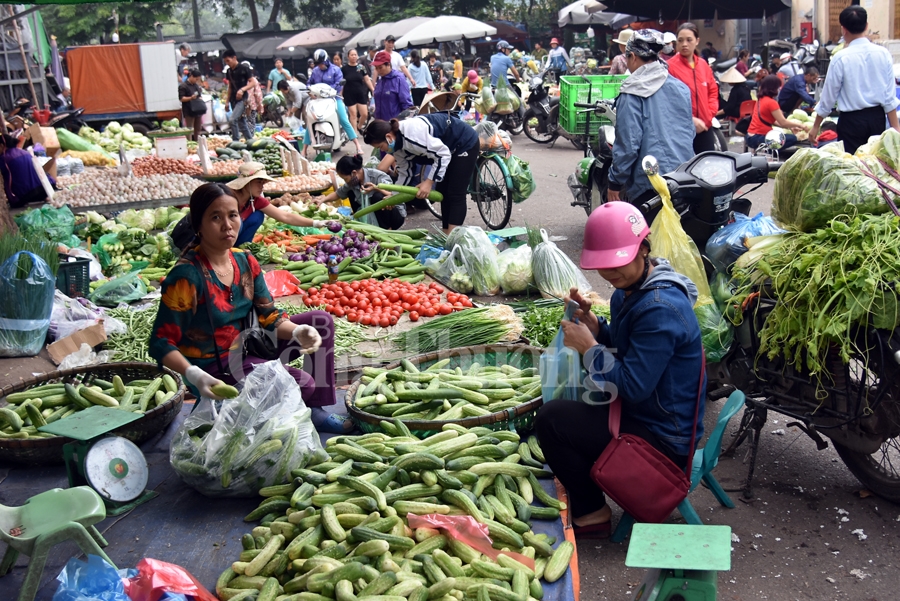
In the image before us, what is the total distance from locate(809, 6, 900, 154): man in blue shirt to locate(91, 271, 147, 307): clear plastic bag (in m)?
6.26

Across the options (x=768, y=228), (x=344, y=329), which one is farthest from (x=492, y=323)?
(x=768, y=228)

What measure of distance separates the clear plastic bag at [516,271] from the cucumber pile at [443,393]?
2.30m

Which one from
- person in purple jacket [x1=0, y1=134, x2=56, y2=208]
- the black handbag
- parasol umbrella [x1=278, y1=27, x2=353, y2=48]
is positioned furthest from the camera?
parasol umbrella [x1=278, y1=27, x2=353, y2=48]

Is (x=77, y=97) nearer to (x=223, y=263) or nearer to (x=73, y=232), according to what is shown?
(x=73, y=232)

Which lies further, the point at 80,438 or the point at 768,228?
the point at 768,228

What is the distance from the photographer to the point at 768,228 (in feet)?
14.9

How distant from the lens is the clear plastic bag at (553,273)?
6.70m

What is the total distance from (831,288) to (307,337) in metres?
2.42

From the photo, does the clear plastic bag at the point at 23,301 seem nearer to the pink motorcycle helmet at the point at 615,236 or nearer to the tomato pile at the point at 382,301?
the tomato pile at the point at 382,301

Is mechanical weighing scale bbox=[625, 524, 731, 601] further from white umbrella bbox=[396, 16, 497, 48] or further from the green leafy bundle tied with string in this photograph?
white umbrella bbox=[396, 16, 497, 48]

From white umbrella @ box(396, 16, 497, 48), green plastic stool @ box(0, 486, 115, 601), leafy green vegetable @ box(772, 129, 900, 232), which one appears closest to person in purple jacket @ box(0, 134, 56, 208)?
green plastic stool @ box(0, 486, 115, 601)

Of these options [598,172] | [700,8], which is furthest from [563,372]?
[700,8]

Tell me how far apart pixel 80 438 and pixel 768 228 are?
3.64 metres

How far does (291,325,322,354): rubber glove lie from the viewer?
4031mm
